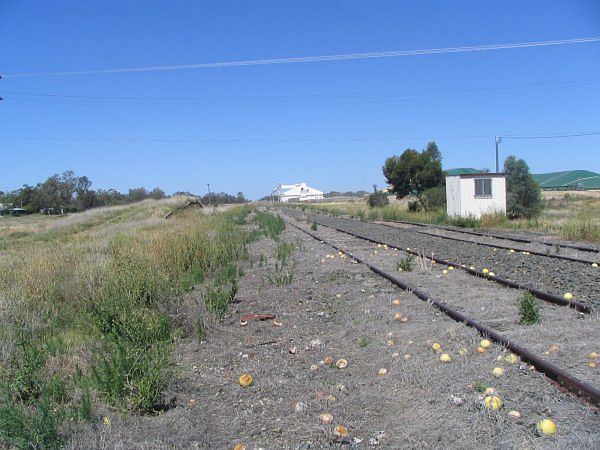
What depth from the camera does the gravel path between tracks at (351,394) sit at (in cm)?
370

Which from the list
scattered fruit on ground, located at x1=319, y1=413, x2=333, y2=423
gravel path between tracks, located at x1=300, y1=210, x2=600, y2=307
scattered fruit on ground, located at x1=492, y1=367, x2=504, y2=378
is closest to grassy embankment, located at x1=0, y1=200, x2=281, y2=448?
scattered fruit on ground, located at x1=319, y1=413, x2=333, y2=423

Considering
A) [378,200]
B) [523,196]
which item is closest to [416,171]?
[378,200]

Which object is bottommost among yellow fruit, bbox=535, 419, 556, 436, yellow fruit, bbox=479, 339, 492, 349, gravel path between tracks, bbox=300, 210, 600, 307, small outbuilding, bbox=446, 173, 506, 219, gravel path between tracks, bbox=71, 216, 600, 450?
gravel path between tracks, bbox=300, 210, 600, 307

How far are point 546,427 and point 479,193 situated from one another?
25778mm

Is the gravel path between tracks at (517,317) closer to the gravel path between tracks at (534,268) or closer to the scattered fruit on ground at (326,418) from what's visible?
the gravel path between tracks at (534,268)

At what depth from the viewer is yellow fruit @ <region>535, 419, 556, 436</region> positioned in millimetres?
3496

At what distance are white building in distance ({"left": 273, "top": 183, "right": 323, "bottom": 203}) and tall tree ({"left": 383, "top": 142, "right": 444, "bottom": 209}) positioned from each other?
426 ft

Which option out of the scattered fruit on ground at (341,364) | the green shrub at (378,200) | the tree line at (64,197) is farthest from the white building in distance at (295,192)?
the scattered fruit on ground at (341,364)

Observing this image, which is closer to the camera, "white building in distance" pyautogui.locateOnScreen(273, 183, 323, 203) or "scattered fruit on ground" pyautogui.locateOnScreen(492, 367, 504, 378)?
"scattered fruit on ground" pyautogui.locateOnScreen(492, 367, 504, 378)

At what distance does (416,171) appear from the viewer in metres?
46.4

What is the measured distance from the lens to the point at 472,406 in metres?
3.98

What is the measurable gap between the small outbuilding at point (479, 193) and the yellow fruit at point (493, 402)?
80.3 feet

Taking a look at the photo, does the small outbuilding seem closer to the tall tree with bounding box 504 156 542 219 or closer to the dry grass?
the tall tree with bounding box 504 156 542 219

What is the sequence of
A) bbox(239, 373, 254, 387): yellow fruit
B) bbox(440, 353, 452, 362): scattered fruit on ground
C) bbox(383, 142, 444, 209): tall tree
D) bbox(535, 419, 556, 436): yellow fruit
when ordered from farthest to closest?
bbox(383, 142, 444, 209): tall tree < bbox(440, 353, 452, 362): scattered fruit on ground < bbox(239, 373, 254, 387): yellow fruit < bbox(535, 419, 556, 436): yellow fruit
